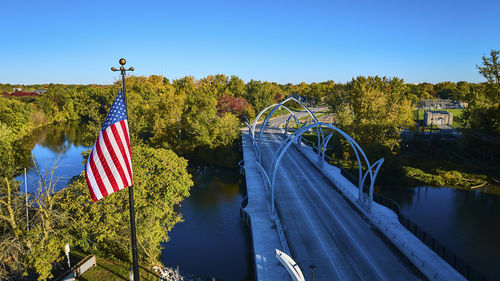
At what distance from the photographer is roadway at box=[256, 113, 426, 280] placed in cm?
1736

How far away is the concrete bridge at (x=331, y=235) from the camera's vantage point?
17.2 meters

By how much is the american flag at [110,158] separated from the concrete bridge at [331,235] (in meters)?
7.35

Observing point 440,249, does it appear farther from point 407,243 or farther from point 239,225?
point 239,225

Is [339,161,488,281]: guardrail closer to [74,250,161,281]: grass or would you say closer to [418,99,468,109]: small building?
[74,250,161,281]: grass

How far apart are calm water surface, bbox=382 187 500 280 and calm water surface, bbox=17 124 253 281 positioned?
15.7 meters

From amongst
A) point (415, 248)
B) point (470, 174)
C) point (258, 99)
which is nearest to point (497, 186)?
point (470, 174)

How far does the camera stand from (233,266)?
21.6 m

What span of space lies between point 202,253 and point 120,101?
16.3 metres

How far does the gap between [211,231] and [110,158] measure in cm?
1817

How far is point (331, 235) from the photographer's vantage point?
846 inches

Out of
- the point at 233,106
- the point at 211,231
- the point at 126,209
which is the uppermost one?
the point at 233,106

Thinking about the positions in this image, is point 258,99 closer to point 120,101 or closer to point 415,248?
point 415,248

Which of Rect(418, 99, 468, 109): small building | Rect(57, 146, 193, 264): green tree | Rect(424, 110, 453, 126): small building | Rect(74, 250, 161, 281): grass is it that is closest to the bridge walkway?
Rect(57, 146, 193, 264): green tree

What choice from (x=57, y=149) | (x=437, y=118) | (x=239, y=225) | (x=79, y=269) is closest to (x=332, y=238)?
(x=239, y=225)
